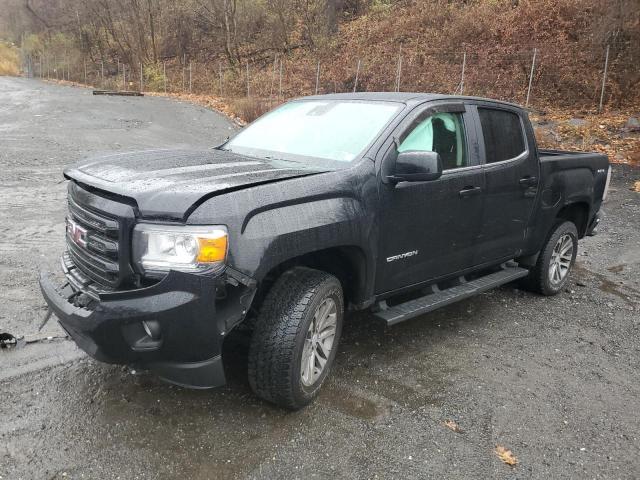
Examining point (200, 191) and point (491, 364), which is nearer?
point (200, 191)

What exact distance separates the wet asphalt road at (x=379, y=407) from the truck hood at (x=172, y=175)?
111cm

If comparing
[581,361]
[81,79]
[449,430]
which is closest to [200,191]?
[449,430]

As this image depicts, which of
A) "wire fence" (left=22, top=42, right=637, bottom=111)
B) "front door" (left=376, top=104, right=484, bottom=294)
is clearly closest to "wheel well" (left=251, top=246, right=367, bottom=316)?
"front door" (left=376, top=104, right=484, bottom=294)

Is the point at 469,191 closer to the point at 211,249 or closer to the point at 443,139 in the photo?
the point at 443,139

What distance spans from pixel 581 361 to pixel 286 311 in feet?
8.44

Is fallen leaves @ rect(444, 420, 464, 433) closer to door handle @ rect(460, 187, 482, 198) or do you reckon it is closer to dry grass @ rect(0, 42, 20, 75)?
door handle @ rect(460, 187, 482, 198)

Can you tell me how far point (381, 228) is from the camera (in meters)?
3.51

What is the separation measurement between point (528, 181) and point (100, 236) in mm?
3628

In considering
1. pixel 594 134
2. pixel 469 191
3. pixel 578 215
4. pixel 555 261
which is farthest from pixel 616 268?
pixel 594 134

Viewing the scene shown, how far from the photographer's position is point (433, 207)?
3.88 meters

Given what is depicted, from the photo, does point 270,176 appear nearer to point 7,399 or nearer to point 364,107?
point 364,107

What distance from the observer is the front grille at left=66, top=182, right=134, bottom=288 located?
2.67 meters

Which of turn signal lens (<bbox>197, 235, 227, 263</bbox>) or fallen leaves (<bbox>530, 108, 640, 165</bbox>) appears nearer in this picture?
turn signal lens (<bbox>197, 235, 227, 263</bbox>)

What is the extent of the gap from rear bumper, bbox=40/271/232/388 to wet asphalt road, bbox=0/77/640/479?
475mm
